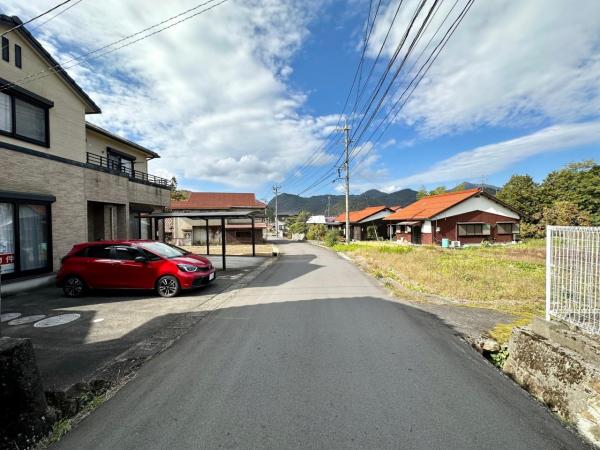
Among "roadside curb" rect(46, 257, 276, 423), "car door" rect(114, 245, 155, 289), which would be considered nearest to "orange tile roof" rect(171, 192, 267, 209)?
"car door" rect(114, 245, 155, 289)

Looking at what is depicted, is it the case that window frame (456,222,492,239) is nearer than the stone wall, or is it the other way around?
the stone wall

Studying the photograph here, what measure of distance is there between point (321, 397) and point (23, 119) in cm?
1216

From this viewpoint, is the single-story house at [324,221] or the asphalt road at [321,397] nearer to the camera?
the asphalt road at [321,397]

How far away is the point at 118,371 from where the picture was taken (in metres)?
3.66

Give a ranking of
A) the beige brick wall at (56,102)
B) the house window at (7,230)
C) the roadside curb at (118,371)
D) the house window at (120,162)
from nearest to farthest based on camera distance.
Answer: the roadside curb at (118,371)
the house window at (7,230)
the beige brick wall at (56,102)
the house window at (120,162)

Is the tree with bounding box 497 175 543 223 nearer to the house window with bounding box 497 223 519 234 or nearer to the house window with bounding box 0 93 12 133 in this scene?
the house window with bounding box 497 223 519 234

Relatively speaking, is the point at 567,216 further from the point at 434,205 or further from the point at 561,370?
the point at 561,370

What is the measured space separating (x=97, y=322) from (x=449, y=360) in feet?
19.8

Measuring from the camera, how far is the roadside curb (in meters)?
2.91

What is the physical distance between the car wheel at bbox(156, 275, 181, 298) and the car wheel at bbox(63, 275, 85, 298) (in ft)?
6.86

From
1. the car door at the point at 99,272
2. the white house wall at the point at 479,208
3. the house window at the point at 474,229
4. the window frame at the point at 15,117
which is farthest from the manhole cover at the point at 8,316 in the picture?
the house window at the point at 474,229

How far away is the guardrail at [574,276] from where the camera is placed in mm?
3598

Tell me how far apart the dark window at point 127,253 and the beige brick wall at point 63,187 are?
11.7 ft

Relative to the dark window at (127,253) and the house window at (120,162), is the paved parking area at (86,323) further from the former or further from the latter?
the house window at (120,162)
